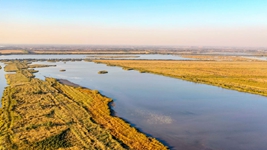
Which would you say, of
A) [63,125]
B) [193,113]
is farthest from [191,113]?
[63,125]

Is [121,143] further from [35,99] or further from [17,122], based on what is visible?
[35,99]

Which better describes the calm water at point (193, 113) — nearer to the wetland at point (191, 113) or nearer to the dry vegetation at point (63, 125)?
the wetland at point (191, 113)

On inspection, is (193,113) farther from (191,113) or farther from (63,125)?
(63,125)

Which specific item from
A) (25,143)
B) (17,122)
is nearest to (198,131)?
(25,143)

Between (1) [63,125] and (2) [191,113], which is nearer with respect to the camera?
(1) [63,125]

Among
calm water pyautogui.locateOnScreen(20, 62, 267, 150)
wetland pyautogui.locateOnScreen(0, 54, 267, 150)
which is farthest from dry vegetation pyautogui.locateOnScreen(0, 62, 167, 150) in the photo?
→ calm water pyautogui.locateOnScreen(20, 62, 267, 150)

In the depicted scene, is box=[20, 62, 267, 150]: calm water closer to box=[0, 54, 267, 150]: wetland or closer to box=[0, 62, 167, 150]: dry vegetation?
box=[0, 54, 267, 150]: wetland
